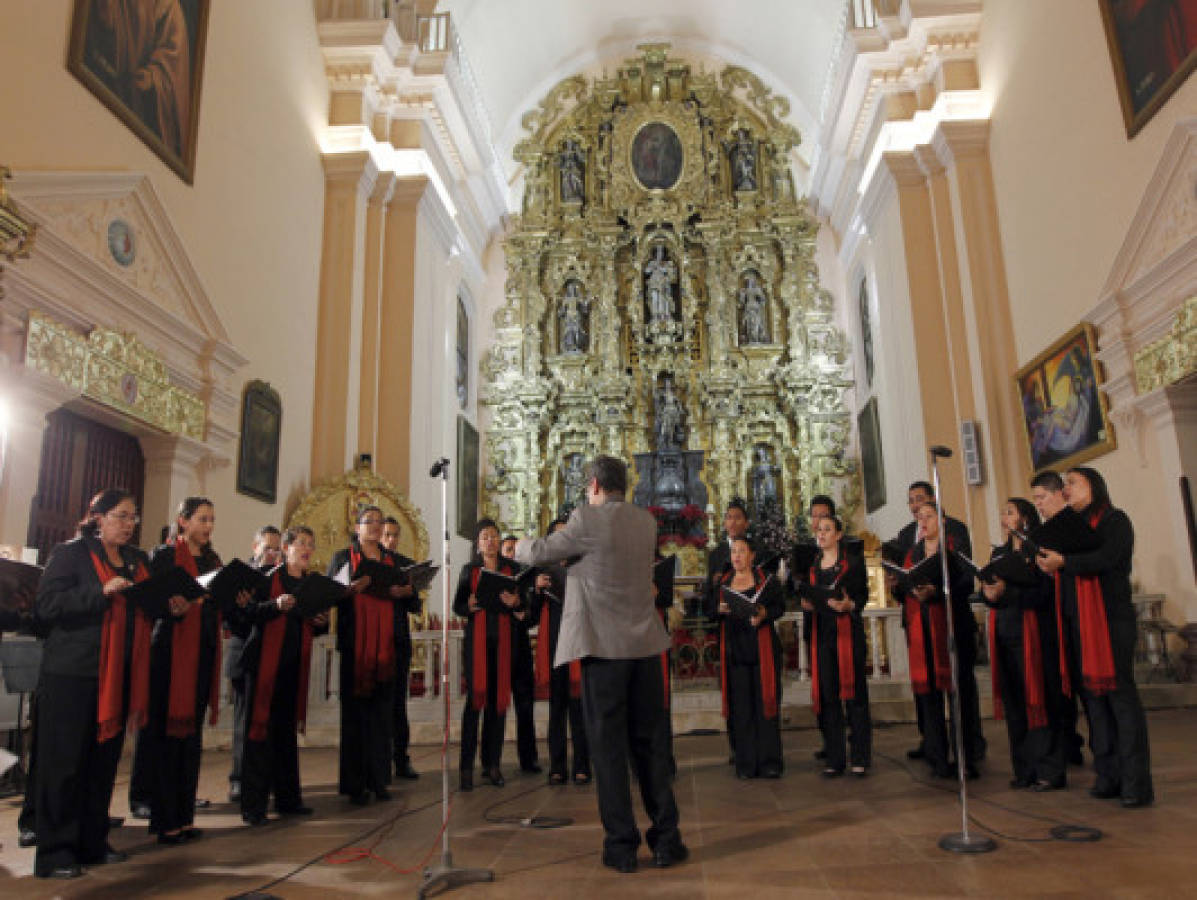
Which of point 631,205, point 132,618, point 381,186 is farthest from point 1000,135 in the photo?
point 132,618

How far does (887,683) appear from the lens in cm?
775

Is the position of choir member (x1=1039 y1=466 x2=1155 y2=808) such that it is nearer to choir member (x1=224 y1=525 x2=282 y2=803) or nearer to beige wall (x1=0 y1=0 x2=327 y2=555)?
choir member (x1=224 y1=525 x2=282 y2=803)

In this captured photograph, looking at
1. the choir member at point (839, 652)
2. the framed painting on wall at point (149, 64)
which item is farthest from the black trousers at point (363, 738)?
the framed painting on wall at point (149, 64)

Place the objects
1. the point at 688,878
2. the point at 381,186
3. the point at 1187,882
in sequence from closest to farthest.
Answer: the point at 1187,882 → the point at 688,878 → the point at 381,186

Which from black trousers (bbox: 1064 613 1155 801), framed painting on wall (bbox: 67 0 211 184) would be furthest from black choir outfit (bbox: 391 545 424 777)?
framed painting on wall (bbox: 67 0 211 184)

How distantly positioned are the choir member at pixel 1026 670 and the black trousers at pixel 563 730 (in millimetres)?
2321

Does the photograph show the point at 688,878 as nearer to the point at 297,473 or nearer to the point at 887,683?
the point at 887,683

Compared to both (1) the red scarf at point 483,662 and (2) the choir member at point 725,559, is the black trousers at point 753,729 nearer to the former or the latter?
(2) the choir member at point 725,559

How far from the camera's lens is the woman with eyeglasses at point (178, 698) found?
392 cm

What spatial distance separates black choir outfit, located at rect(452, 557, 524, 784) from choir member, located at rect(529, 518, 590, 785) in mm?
287

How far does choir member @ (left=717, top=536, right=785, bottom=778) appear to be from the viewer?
205 inches

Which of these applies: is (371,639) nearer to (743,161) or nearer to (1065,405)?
(1065,405)

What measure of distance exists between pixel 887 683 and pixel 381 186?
29.5 feet

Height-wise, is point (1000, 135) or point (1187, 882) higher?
point (1000, 135)
